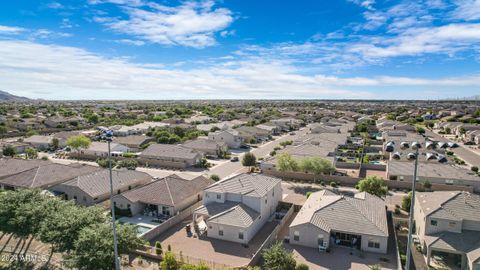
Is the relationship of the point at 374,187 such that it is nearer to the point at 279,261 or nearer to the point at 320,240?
the point at 320,240

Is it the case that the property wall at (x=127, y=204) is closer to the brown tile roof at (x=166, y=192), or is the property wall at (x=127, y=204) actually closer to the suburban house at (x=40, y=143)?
the brown tile roof at (x=166, y=192)

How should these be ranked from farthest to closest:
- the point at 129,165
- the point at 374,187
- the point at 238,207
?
the point at 129,165 < the point at 374,187 < the point at 238,207

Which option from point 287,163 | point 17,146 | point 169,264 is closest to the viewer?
point 169,264

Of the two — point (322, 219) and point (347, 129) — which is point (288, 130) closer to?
point (347, 129)

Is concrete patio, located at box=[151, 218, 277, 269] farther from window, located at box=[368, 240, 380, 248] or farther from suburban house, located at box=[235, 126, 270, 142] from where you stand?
suburban house, located at box=[235, 126, 270, 142]

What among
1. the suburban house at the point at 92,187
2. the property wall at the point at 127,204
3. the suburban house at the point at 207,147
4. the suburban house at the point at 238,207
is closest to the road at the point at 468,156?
the suburban house at the point at 238,207

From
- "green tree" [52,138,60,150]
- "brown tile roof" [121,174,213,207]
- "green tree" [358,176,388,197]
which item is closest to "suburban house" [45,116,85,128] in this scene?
"green tree" [52,138,60,150]

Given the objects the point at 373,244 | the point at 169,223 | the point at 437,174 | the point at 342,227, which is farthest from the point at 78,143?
the point at 437,174
